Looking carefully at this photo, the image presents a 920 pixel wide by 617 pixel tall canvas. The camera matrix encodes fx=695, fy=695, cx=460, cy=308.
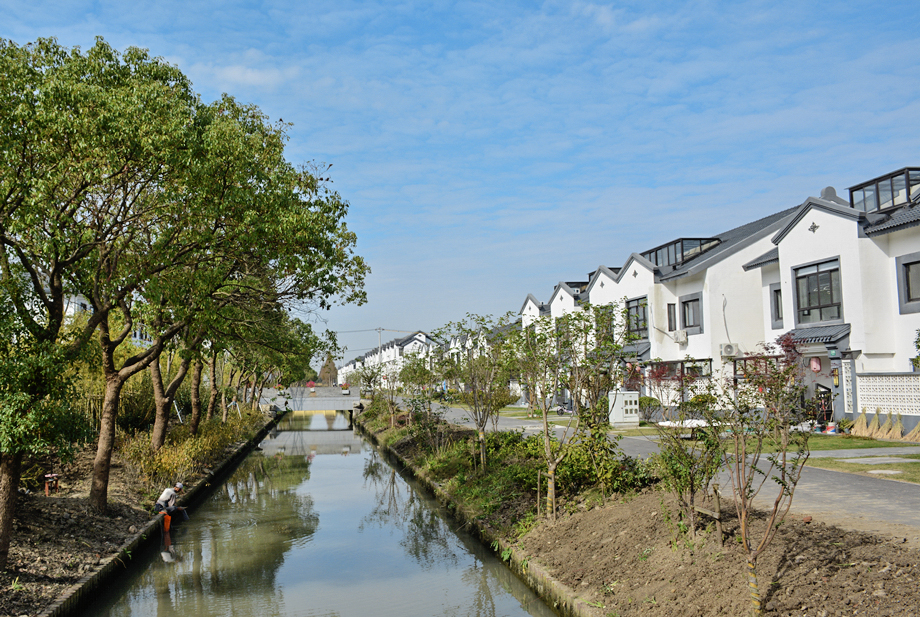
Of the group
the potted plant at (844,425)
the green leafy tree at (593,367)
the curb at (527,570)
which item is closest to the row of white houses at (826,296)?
the potted plant at (844,425)

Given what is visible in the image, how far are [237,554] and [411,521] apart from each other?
395cm

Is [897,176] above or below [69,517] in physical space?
above

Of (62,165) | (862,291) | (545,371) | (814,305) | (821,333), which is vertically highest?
(62,165)

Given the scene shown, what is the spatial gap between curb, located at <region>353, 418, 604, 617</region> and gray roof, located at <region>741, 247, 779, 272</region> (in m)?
15.8

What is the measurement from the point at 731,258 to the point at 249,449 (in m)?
21.6

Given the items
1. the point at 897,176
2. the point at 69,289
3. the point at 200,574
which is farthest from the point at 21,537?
the point at 897,176

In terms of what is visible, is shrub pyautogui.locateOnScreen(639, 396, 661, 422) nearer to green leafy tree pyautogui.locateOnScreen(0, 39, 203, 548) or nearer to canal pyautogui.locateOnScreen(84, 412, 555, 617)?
canal pyautogui.locateOnScreen(84, 412, 555, 617)

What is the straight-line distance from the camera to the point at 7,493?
856 centimetres

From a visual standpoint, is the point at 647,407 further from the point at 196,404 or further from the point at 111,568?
the point at 111,568

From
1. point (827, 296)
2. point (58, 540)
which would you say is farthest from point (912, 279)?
point (58, 540)

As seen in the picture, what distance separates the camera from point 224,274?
37.8 ft

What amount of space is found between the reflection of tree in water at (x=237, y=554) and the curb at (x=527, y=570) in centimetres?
293

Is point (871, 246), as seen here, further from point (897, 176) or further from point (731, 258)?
point (731, 258)

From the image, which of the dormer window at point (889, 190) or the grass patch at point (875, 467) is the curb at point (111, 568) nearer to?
the grass patch at point (875, 467)
